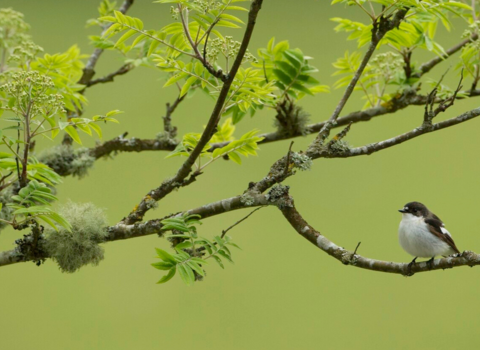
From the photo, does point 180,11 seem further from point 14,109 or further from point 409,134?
point 409,134

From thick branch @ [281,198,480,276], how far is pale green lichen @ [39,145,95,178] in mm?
929

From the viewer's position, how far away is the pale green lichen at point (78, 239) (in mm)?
1479

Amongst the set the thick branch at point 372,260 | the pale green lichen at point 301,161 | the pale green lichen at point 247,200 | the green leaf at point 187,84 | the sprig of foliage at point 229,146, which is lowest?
the thick branch at point 372,260

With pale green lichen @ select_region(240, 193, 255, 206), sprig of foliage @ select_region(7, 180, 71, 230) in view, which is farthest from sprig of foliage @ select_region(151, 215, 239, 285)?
sprig of foliage @ select_region(7, 180, 71, 230)

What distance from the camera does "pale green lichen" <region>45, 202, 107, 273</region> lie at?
148 centimetres

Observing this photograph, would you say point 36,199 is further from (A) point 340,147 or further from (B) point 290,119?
(B) point 290,119

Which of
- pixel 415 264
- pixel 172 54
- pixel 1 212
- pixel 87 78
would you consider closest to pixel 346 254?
pixel 415 264

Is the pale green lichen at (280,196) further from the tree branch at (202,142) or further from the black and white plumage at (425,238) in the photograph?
the black and white plumage at (425,238)

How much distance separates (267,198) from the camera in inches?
53.6

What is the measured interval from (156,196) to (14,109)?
17.4 inches

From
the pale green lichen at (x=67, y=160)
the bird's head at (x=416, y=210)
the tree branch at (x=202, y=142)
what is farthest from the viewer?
the pale green lichen at (x=67, y=160)

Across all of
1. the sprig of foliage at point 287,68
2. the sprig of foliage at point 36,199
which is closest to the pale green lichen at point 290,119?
the sprig of foliage at point 287,68

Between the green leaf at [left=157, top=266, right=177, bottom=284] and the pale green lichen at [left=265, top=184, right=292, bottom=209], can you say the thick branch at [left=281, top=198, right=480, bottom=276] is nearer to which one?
the pale green lichen at [left=265, top=184, right=292, bottom=209]

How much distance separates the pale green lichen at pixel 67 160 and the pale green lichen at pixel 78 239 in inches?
18.2
